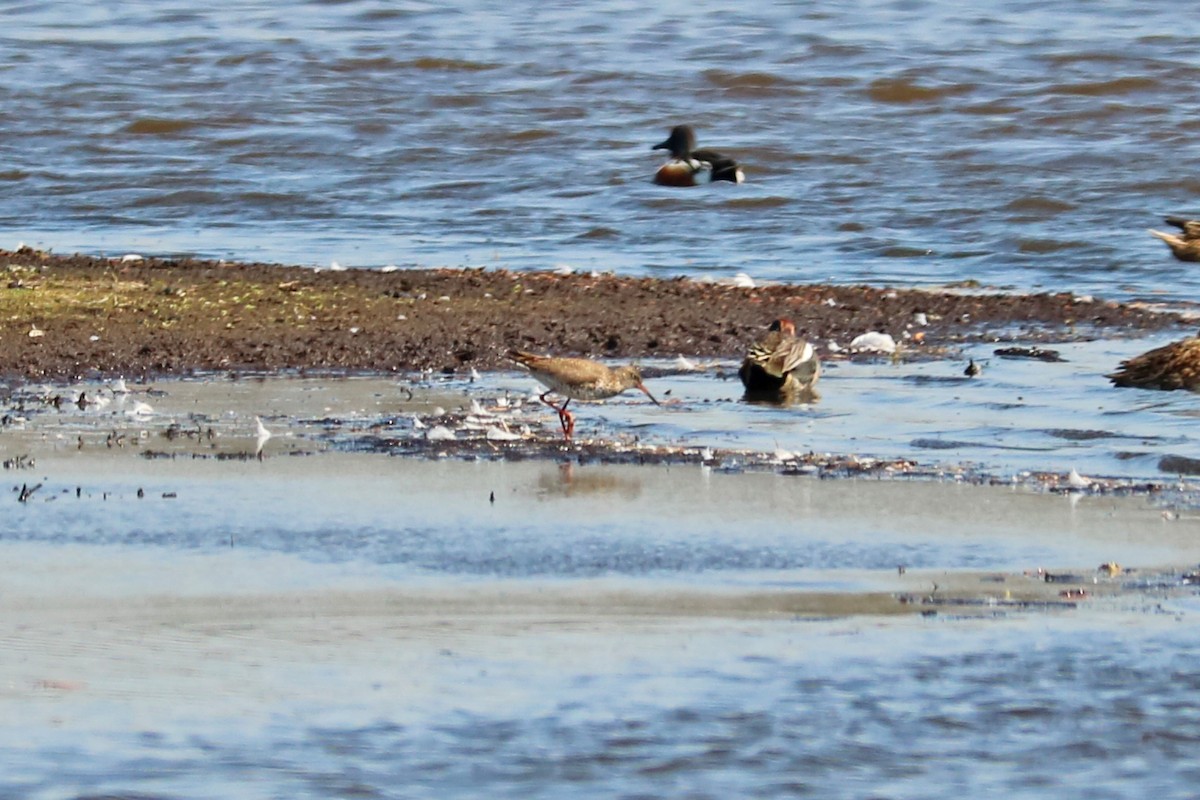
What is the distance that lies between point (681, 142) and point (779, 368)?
1096 cm

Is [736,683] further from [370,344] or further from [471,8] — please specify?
[471,8]

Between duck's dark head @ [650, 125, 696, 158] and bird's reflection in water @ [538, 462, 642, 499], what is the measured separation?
12524mm

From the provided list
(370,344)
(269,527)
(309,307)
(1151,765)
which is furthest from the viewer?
(309,307)

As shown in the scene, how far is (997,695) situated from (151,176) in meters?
16.8

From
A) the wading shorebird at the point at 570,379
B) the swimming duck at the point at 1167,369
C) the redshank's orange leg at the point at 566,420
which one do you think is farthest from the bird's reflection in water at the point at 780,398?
the swimming duck at the point at 1167,369

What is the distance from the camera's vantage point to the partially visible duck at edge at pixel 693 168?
19.8 meters

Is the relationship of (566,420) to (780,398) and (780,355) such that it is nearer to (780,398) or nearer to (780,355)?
(780,398)

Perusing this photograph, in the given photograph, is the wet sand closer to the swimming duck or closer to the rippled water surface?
the swimming duck

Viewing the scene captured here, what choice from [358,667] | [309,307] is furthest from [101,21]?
[358,667]

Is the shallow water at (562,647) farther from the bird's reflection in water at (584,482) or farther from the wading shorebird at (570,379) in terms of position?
the wading shorebird at (570,379)

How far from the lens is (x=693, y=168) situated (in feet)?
65.4

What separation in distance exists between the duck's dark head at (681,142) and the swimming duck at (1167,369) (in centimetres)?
1030

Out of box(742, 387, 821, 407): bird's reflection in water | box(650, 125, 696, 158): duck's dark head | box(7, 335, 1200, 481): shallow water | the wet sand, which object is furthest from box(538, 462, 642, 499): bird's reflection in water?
→ box(650, 125, 696, 158): duck's dark head

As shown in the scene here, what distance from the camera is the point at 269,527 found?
→ 7.27m
